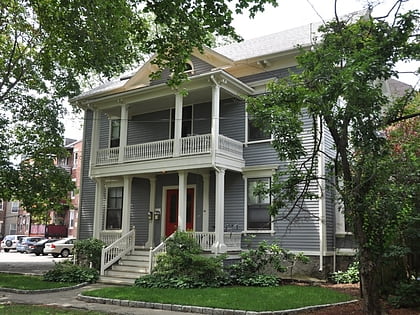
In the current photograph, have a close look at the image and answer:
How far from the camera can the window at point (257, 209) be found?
16094 mm

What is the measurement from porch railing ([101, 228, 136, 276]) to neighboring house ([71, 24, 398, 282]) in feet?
1.06

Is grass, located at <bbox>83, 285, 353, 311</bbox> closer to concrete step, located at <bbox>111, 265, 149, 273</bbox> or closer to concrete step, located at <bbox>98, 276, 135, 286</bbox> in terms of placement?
concrete step, located at <bbox>98, 276, 135, 286</bbox>

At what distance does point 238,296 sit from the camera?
Answer: 10961mm

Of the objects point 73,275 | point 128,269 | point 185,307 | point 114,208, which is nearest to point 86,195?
point 114,208

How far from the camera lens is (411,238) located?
33.6ft

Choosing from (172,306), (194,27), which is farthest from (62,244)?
(194,27)

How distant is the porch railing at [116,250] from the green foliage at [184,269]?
266cm

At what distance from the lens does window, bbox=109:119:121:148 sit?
813 inches

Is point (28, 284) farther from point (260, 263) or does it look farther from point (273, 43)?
point (273, 43)

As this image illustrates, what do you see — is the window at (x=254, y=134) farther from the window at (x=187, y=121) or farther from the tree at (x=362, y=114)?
the tree at (x=362, y=114)

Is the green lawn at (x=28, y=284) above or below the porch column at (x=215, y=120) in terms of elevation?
below

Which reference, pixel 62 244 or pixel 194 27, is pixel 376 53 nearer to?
pixel 194 27

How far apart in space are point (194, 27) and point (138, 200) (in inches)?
437

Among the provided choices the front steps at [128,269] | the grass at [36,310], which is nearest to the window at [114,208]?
the front steps at [128,269]
